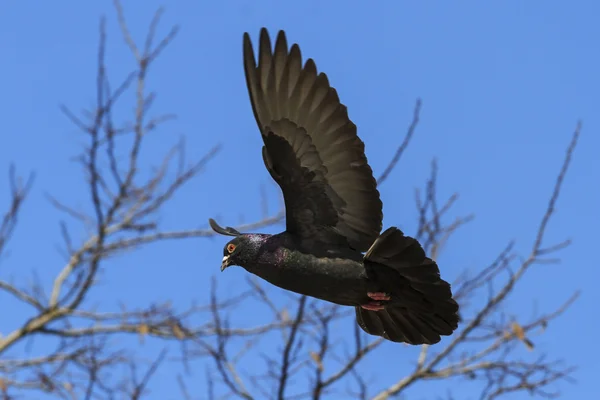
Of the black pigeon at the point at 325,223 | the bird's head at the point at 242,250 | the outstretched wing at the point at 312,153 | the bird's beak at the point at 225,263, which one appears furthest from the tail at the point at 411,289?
the bird's beak at the point at 225,263

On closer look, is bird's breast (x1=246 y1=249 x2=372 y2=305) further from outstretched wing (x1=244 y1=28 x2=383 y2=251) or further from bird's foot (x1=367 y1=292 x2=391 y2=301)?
outstretched wing (x1=244 y1=28 x2=383 y2=251)

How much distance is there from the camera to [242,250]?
5.86m

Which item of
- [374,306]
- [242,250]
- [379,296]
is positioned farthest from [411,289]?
[242,250]

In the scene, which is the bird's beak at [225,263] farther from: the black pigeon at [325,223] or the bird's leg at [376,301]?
the bird's leg at [376,301]

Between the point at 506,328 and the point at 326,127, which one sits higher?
Result: the point at 506,328

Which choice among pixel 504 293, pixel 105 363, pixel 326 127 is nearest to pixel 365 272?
pixel 326 127

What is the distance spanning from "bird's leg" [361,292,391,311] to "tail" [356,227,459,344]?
4 centimetres

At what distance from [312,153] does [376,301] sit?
95cm

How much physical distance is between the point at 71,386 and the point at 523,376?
4173 millimetres

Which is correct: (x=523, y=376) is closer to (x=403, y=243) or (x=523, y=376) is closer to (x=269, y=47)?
(x=403, y=243)

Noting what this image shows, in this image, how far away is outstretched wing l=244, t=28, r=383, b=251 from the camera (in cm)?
594

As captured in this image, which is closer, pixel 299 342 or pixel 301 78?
pixel 301 78

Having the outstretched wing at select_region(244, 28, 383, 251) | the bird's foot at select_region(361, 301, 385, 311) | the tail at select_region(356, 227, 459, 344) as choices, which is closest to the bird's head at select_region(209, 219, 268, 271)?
the outstretched wing at select_region(244, 28, 383, 251)

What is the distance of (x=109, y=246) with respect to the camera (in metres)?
12.8
